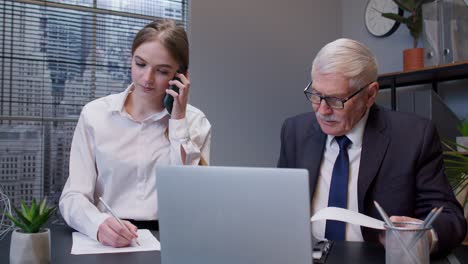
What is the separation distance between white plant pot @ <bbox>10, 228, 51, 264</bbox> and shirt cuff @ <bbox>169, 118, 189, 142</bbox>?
70 cm

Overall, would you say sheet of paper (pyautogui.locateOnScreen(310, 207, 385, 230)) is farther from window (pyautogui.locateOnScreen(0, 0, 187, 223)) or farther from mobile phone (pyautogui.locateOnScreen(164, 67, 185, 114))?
window (pyautogui.locateOnScreen(0, 0, 187, 223))

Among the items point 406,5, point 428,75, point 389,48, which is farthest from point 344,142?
point 389,48

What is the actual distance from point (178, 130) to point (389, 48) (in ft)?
8.74

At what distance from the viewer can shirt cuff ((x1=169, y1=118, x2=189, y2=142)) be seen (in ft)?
5.38

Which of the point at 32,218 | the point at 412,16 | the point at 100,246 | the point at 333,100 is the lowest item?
the point at 100,246

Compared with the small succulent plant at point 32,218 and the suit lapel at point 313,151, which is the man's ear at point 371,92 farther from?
the small succulent plant at point 32,218

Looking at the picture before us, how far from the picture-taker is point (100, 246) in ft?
4.09

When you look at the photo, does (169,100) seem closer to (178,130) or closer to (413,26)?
(178,130)

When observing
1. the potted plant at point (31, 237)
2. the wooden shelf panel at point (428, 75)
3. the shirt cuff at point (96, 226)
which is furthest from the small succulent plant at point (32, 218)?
the wooden shelf panel at point (428, 75)

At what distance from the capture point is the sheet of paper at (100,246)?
1.19 m

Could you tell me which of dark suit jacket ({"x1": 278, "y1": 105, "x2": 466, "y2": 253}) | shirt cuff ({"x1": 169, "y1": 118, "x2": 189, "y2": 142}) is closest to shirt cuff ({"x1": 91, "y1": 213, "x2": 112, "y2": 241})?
shirt cuff ({"x1": 169, "y1": 118, "x2": 189, "y2": 142})

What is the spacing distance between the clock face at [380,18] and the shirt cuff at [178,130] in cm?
252

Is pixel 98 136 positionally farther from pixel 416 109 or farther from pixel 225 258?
pixel 416 109

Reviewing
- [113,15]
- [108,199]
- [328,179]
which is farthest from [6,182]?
[328,179]
